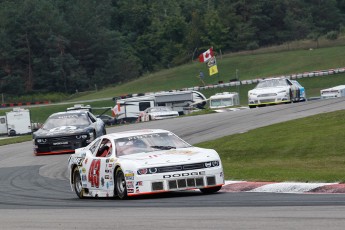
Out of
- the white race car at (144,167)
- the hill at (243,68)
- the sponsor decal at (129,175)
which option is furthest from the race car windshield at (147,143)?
the hill at (243,68)

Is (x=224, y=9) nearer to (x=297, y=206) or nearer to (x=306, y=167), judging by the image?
(x=306, y=167)

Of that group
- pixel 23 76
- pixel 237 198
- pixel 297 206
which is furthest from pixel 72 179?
pixel 23 76

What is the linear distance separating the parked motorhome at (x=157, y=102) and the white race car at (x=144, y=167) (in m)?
44.3

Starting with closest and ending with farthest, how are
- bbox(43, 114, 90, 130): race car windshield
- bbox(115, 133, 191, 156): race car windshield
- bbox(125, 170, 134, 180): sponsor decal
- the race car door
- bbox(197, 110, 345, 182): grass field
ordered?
bbox(125, 170, 134, 180): sponsor decal < the race car door < bbox(115, 133, 191, 156): race car windshield < bbox(197, 110, 345, 182): grass field < bbox(43, 114, 90, 130): race car windshield

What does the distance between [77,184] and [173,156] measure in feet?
9.33

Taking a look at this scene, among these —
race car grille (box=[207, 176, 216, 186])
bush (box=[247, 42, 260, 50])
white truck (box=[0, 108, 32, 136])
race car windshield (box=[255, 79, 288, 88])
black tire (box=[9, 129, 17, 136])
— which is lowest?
black tire (box=[9, 129, 17, 136])

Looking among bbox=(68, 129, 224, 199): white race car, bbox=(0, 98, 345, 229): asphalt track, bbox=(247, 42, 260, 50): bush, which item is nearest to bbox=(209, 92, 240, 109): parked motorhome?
bbox=(0, 98, 345, 229): asphalt track

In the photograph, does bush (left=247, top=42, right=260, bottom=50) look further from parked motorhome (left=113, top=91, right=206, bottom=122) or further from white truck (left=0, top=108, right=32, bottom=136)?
white truck (left=0, top=108, right=32, bottom=136)

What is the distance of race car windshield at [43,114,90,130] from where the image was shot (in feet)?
100

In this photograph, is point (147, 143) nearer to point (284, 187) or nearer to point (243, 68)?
point (284, 187)

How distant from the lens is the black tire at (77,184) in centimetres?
1697

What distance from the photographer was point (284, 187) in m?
15.0

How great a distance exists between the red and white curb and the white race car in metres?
0.66

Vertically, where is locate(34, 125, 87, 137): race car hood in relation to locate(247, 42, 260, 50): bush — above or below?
below
